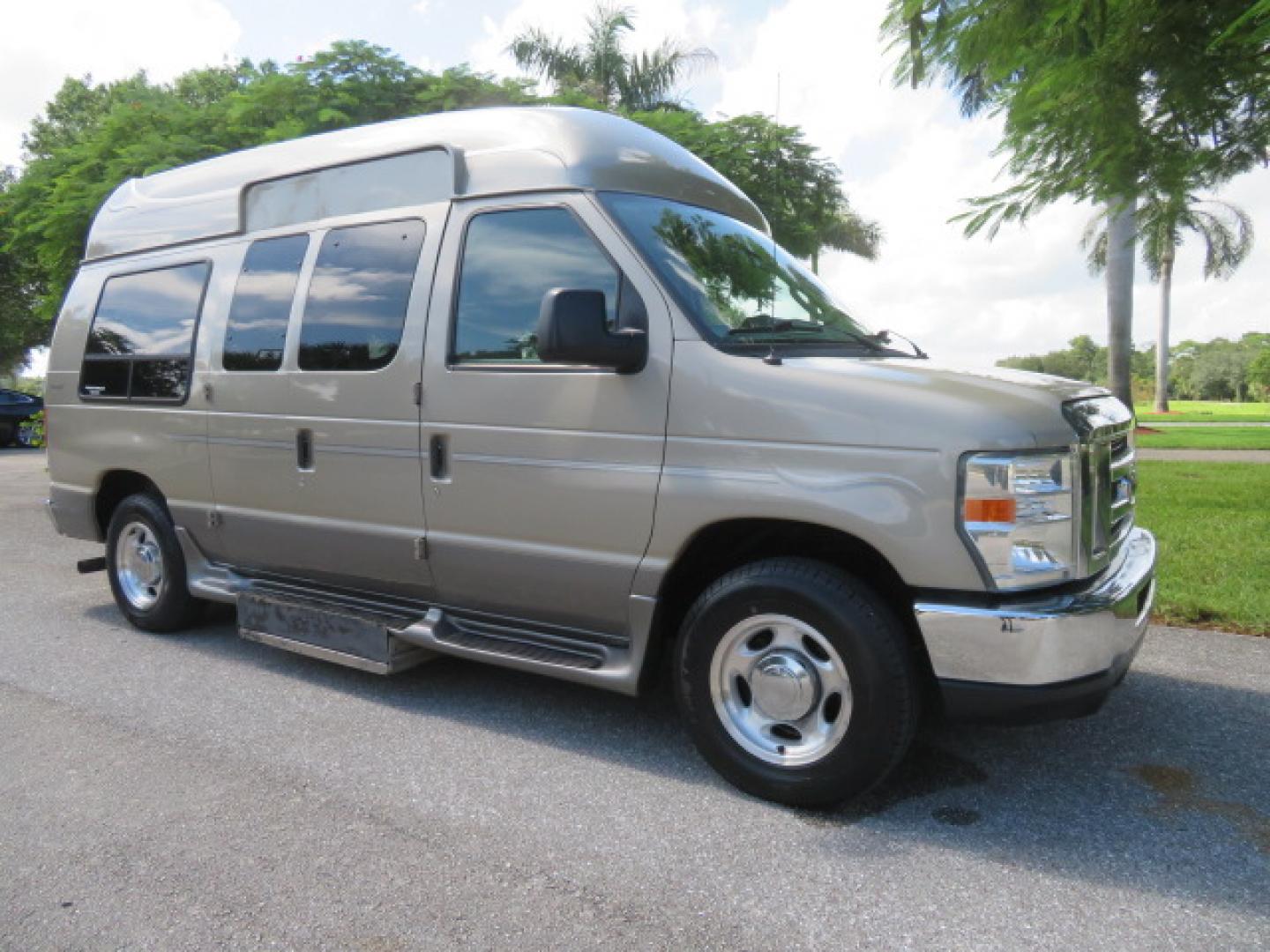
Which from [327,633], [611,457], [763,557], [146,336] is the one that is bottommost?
[327,633]

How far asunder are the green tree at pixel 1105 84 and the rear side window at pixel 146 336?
481 centimetres

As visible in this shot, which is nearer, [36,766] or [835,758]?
[835,758]

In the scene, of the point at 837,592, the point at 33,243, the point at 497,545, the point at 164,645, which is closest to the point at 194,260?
the point at 164,645

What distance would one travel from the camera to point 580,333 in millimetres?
3283

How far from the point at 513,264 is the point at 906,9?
391 centimetres

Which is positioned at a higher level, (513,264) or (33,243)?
(33,243)

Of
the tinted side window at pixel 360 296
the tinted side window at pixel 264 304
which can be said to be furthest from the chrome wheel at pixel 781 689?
the tinted side window at pixel 264 304

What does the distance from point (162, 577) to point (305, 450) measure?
1.69 m

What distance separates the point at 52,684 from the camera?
468 centimetres

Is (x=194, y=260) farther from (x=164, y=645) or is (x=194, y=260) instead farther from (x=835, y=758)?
(x=835, y=758)

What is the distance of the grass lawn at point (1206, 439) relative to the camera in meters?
19.5

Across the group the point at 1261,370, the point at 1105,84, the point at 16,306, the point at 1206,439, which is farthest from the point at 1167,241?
the point at 1261,370

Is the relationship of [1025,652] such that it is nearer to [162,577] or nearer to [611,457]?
[611,457]

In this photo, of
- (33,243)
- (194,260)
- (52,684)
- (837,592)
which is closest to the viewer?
(837,592)
